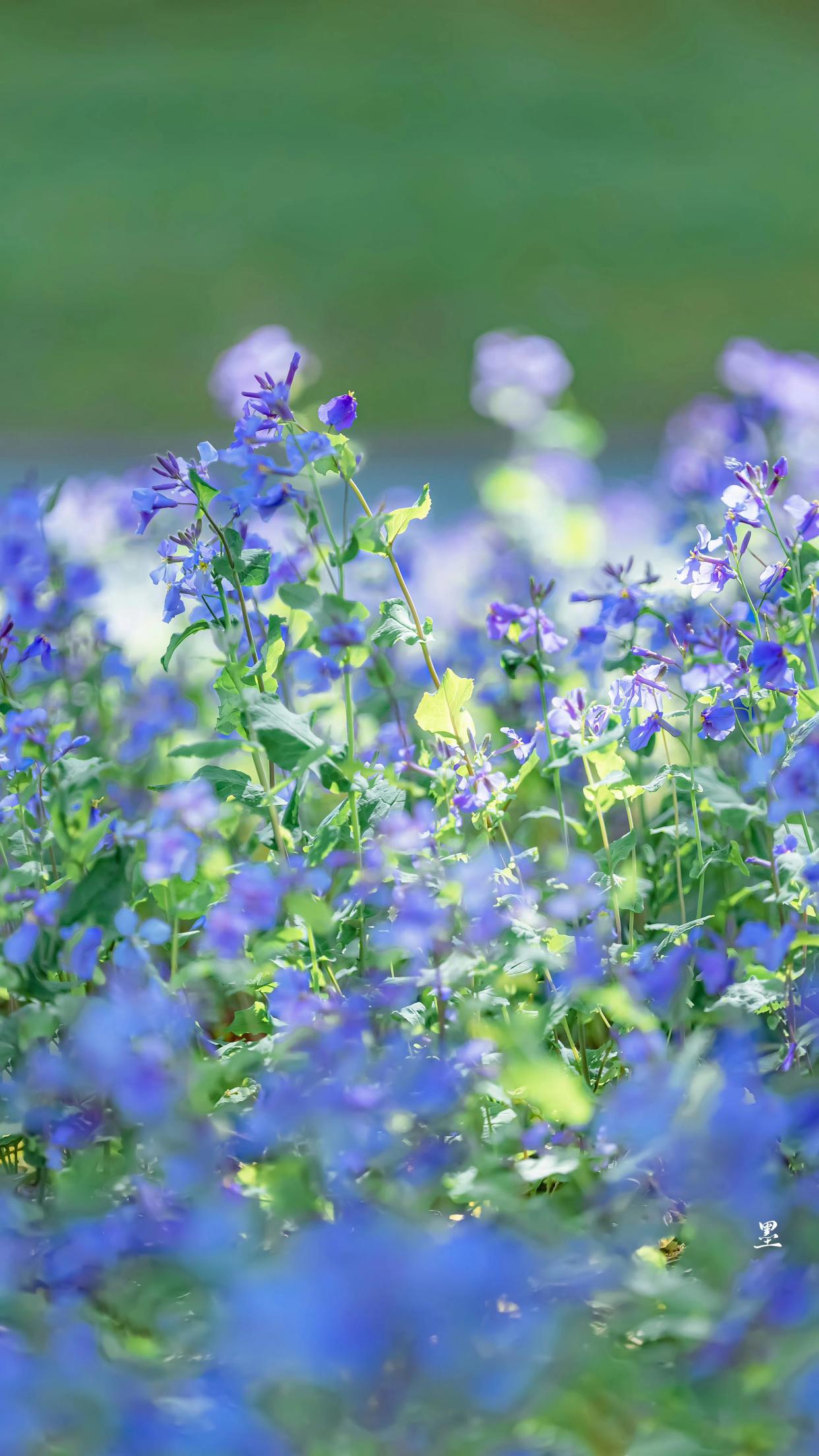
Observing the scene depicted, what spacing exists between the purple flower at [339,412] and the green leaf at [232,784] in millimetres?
231

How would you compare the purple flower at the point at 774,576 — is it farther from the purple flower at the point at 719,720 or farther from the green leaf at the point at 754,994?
the green leaf at the point at 754,994

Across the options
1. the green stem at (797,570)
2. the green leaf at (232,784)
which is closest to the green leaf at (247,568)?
the green leaf at (232,784)

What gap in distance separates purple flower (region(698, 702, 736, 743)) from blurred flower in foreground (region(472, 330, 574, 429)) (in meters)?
0.81

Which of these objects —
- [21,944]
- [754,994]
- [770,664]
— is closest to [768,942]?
[754,994]

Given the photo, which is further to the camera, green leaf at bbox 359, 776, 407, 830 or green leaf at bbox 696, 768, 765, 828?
green leaf at bbox 359, 776, 407, 830

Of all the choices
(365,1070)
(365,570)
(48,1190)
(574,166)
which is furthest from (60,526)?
(574,166)

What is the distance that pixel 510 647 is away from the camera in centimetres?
98

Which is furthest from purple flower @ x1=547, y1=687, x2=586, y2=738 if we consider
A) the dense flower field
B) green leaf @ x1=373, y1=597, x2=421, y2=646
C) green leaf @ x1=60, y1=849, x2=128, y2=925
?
green leaf @ x1=60, y1=849, x2=128, y2=925

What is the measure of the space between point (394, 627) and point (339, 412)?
154 millimetres

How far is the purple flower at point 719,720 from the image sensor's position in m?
0.88

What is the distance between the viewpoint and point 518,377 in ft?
5.32

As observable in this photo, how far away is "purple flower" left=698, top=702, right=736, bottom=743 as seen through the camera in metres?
0.88

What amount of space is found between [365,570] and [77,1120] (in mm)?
838

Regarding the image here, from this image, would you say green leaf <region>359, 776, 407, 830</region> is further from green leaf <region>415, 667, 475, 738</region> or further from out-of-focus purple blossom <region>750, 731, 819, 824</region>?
out-of-focus purple blossom <region>750, 731, 819, 824</region>
